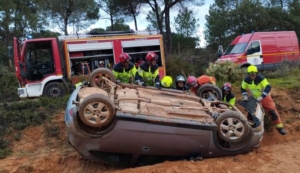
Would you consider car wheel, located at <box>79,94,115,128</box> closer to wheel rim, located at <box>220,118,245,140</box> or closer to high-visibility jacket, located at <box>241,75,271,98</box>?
wheel rim, located at <box>220,118,245,140</box>

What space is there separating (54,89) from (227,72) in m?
5.84

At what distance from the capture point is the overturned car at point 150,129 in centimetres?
468

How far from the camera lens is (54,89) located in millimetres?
11836

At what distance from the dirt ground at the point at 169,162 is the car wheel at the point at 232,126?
1.04ft

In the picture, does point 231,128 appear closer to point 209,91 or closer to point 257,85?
point 209,91

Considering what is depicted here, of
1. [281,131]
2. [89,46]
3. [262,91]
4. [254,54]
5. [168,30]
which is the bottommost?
[281,131]

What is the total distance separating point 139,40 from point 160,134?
340 inches

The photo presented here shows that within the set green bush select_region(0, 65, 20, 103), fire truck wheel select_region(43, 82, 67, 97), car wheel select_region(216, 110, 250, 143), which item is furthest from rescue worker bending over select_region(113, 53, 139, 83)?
green bush select_region(0, 65, 20, 103)

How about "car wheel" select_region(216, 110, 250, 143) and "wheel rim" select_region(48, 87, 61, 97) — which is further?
"wheel rim" select_region(48, 87, 61, 97)

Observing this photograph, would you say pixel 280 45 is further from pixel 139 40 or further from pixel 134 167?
pixel 134 167

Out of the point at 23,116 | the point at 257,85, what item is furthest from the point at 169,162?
the point at 23,116

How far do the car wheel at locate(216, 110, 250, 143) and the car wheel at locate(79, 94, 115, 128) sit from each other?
158cm

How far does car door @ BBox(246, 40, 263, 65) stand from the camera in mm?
14359

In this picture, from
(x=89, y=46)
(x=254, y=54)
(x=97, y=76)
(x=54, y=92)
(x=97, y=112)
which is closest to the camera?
(x=97, y=112)
